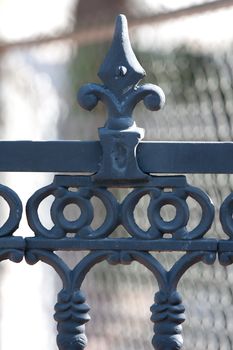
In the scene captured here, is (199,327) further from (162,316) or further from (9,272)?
(9,272)

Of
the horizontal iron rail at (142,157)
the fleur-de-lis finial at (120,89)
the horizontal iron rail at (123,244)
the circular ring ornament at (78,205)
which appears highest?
the fleur-de-lis finial at (120,89)

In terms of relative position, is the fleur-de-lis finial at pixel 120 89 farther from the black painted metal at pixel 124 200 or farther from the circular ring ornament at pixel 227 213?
the circular ring ornament at pixel 227 213

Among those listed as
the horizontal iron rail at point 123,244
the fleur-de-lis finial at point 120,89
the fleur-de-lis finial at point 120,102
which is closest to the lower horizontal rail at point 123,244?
the horizontal iron rail at point 123,244

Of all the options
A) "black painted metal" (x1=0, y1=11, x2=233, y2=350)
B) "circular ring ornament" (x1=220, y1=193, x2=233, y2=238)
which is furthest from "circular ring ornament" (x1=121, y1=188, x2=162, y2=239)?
"circular ring ornament" (x1=220, y1=193, x2=233, y2=238)

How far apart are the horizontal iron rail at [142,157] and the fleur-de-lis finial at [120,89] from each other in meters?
0.06

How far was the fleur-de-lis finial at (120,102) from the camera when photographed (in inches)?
76.1

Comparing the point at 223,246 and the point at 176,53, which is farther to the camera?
the point at 176,53

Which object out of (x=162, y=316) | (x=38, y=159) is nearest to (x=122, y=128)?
(x=38, y=159)

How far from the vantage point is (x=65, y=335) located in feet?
6.55

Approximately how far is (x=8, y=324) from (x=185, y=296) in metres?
2.44

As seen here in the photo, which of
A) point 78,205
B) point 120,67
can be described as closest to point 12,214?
point 78,205

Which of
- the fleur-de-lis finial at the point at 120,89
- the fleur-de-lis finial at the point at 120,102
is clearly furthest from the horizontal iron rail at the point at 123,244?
the fleur-de-lis finial at the point at 120,89

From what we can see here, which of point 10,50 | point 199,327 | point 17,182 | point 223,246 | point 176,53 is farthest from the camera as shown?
point 17,182

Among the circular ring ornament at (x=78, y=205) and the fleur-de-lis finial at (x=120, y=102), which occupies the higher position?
the fleur-de-lis finial at (x=120, y=102)
